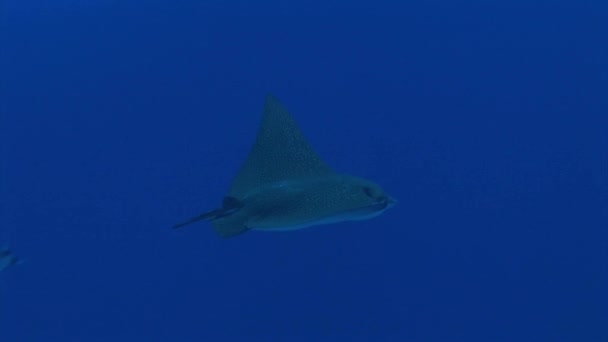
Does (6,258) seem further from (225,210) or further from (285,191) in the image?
(285,191)

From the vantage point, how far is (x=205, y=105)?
22.9 feet

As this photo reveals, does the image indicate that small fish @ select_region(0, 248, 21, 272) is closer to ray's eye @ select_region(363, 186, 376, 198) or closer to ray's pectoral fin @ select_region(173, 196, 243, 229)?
ray's pectoral fin @ select_region(173, 196, 243, 229)

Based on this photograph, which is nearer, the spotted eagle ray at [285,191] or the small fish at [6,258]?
the spotted eagle ray at [285,191]

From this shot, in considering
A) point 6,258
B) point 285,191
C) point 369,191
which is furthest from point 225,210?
point 6,258

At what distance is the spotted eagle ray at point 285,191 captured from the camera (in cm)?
281

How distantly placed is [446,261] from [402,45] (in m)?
2.67

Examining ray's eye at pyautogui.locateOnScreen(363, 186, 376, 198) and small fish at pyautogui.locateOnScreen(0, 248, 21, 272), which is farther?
small fish at pyautogui.locateOnScreen(0, 248, 21, 272)

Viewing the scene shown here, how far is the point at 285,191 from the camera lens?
3002mm

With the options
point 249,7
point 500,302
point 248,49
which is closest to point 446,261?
point 500,302

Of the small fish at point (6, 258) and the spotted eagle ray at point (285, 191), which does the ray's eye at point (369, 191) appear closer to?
the spotted eagle ray at point (285, 191)

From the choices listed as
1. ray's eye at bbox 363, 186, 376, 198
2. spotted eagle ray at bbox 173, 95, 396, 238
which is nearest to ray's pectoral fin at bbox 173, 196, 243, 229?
spotted eagle ray at bbox 173, 95, 396, 238

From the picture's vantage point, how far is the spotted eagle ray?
2.81 m

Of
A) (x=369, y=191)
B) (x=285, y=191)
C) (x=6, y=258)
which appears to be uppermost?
(x=6, y=258)

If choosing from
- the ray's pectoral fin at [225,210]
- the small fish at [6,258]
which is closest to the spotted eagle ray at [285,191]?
the ray's pectoral fin at [225,210]
